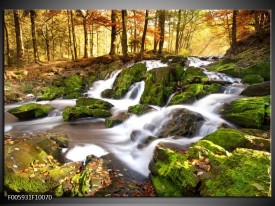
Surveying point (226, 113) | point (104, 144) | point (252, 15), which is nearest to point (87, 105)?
point (104, 144)

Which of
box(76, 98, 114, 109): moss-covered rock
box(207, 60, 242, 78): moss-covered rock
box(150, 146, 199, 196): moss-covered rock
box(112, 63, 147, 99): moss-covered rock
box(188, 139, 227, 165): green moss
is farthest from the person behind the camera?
box(112, 63, 147, 99): moss-covered rock

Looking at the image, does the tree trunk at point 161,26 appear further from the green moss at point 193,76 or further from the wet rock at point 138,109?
the wet rock at point 138,109

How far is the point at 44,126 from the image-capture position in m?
5.27

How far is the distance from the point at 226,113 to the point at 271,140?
0.80 meters

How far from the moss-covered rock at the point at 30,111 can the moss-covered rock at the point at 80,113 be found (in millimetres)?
297

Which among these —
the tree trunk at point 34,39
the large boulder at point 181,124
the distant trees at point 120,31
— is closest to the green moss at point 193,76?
the distant trees at point 120,31

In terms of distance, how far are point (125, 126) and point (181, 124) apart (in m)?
0.94

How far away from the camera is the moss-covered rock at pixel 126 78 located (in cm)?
546

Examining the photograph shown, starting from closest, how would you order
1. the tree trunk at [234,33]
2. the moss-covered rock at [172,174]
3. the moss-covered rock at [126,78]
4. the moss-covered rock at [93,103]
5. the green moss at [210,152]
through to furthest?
the moss-covered rock at [172,174]
the green moss at [210,152]
the tree trunk at [234,33]
the moss-covered rock at [93,103]
the moss-covered rock at [126,78]

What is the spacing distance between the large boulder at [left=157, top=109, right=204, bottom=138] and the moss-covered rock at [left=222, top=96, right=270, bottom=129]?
0.48 metres

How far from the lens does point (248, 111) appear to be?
512 cm

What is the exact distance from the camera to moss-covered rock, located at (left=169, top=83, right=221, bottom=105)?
5324mm

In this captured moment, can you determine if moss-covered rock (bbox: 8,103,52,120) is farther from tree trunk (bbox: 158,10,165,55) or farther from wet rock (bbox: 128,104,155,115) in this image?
tree trunk (bbox: 158,10,165,55)

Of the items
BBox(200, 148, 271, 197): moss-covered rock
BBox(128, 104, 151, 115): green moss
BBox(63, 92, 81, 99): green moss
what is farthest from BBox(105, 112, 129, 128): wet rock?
BBox(200, 148, 271, 197): moss-covered rock
